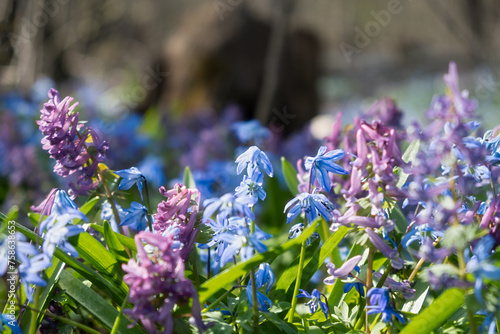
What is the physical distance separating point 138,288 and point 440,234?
71 centimetres

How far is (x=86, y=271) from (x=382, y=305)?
72cm

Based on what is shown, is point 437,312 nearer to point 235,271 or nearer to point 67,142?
point 235,271

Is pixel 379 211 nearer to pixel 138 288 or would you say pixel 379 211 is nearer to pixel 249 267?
pixel 249 267

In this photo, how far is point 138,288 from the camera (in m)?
1.00

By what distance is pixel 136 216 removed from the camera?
1366 millimetres

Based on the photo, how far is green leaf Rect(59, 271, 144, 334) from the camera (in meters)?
1.19

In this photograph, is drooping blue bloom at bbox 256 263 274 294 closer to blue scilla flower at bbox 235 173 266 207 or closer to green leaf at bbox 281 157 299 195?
blue scilla flower at bbox 235 173 266 207

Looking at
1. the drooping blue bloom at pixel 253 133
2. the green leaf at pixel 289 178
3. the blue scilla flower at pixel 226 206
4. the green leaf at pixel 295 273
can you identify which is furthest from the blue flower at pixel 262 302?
the drooping blue bloom at pixel 253 133

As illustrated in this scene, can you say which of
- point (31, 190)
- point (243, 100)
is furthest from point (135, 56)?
point (31, 190)

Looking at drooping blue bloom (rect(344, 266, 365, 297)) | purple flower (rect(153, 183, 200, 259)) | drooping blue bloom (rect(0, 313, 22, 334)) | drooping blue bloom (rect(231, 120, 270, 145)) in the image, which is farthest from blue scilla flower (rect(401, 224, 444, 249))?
drooping blue bloom (rect(231, 120, 270, 145))

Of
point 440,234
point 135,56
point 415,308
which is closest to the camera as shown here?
point 440,234

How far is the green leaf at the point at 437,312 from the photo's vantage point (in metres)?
1.01

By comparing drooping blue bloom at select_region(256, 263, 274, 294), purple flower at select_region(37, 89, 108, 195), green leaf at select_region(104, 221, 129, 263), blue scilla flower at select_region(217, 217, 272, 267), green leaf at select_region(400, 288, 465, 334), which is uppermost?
purple flower at select_region(37, 89, 108, 195)

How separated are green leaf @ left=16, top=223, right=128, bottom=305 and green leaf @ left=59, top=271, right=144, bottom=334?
0.04 meters
